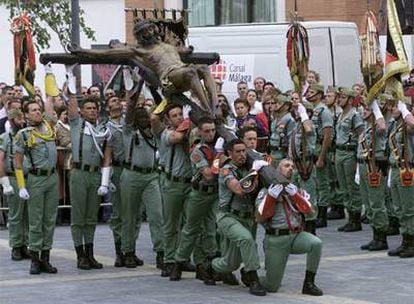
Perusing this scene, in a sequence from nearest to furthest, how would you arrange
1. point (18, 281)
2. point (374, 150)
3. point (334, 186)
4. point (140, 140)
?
point (18, 281) → point (140, 140) → point (374, 150) → point (334, 186)

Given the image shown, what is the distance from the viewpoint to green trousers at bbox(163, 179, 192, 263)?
1284 cm

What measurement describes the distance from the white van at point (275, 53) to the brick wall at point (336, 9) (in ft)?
22.3

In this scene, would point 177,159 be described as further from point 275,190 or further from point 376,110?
point 376,110

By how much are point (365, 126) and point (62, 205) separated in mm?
5082

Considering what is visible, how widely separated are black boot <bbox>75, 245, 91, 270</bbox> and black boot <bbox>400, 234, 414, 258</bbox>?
367 centimetres

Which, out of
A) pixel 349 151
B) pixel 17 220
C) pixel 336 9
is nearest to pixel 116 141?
pixel 17 220

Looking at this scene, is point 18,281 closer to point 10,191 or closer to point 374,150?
point 10,191

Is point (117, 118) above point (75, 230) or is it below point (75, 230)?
above

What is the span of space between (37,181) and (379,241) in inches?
171

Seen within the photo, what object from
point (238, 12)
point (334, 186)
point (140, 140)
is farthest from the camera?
point (238, 12)

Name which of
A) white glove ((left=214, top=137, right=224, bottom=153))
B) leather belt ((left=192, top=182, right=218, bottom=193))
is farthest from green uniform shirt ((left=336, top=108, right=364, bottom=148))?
white glove ((left=214, top=137, right=224, bottom=153))

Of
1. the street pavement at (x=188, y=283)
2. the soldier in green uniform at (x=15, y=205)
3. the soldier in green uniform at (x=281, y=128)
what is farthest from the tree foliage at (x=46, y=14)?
the street pavement at (x=188, y=283)

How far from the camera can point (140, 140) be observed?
13570mm

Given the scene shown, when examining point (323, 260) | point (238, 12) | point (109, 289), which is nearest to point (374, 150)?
point (323, 260)
